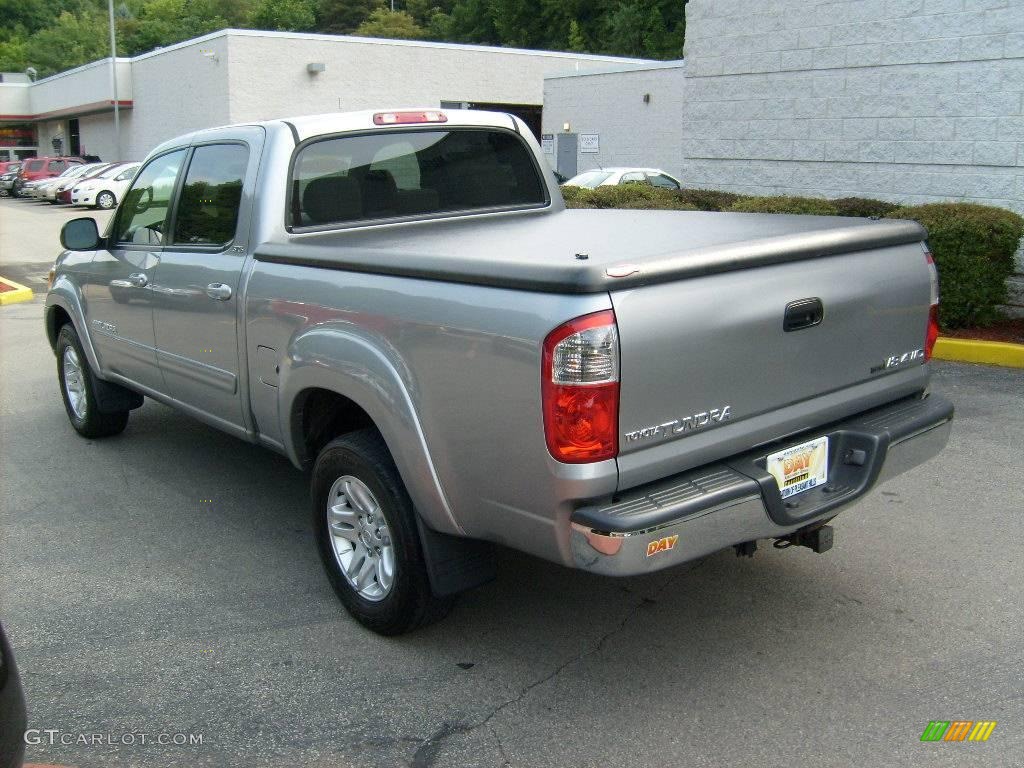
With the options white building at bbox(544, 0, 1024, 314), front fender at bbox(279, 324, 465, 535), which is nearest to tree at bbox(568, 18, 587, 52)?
white building at bbox(544, 0, 1024, 314)

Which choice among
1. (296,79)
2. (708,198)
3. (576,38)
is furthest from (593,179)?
(576,38)

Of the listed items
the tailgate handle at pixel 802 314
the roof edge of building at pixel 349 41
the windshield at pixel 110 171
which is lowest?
the windshield at pixel 110 171

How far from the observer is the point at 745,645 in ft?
12.7

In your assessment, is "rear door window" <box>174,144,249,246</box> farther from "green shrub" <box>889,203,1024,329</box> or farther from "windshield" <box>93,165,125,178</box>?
"windshield" <box>93,165,125,178</box>

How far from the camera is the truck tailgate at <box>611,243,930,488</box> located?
313 centimetres

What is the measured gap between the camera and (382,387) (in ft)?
11.9

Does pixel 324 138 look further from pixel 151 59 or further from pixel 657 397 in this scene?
pixel 151 59

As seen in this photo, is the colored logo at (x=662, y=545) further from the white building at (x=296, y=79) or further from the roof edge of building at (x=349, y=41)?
the roof edge of building at (x=349, y=41)

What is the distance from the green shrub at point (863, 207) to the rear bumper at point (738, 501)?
21.4 ft

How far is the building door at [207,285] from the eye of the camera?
4691 mm

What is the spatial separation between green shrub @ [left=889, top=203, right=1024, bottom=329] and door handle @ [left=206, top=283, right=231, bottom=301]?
642 centimetres

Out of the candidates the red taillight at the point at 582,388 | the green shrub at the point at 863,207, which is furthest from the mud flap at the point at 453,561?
the green shrub at the point at 863,207

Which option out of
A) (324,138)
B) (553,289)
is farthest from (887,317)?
(324,138)

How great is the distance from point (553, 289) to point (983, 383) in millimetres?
5816
